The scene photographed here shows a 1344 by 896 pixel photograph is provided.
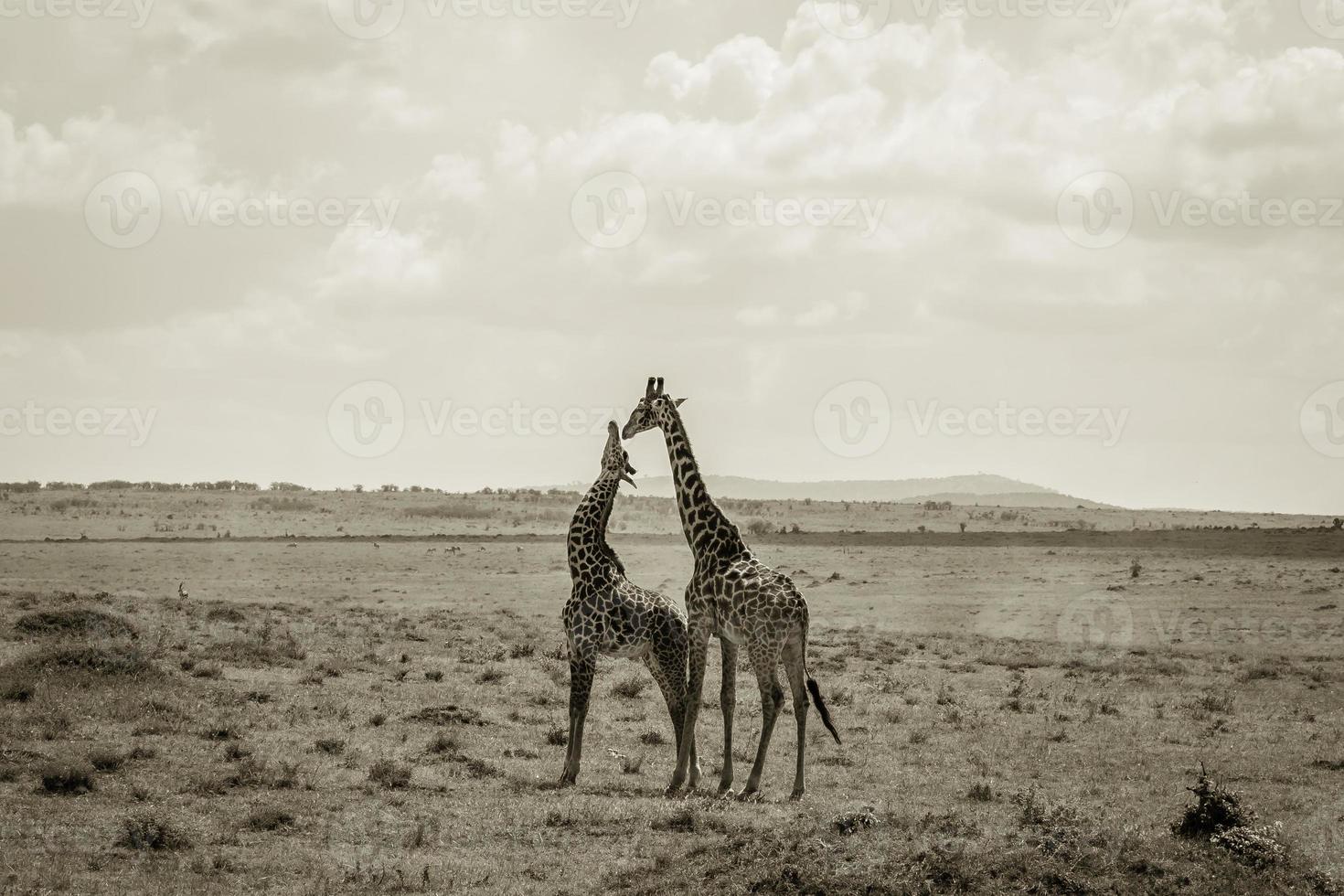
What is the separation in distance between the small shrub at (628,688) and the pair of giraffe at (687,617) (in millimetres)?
5728

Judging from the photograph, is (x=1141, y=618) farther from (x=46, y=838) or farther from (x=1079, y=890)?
(x=46, y=838)

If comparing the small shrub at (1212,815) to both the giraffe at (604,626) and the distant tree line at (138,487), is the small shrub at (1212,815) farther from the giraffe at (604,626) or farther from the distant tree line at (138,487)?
the distant tree line at (138,487)

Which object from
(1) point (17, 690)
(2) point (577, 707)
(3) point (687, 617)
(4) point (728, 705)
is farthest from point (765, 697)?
(1) point (17, 690)

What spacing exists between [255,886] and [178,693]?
791cm

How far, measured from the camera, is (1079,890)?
349 inches

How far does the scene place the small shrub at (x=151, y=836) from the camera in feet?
35.0

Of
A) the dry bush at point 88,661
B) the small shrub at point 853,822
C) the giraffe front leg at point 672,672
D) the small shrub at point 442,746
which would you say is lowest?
the small shrub at point 442,746

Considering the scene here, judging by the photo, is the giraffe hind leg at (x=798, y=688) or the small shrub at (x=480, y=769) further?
the small shrub at (x=480, y=769)

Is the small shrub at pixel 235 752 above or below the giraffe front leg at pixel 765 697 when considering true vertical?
below

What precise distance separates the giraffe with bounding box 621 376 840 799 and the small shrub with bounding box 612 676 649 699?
6.19m

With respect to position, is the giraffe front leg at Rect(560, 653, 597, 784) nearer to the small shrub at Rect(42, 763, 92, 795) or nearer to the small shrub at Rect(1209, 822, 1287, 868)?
the small shrub at Rect(42, 763, 92, 795)

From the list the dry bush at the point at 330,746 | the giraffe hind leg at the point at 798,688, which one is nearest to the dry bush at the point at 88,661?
the dry bush at the point at 330,746

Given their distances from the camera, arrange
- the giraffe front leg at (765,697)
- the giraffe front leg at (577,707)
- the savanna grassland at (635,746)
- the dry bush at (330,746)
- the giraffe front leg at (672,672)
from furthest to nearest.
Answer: the dry bush at (330,746) < the giraffe front leg at (672,672) < the giraffe front leg at (577,707) < the giraffe front leg at (765,697) < the savanna grassland at (635,746)

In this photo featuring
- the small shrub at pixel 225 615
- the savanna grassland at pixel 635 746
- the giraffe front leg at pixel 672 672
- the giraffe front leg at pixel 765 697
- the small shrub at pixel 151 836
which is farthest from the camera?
the small shrub at pixel 225 615
